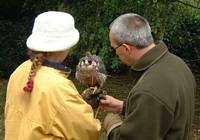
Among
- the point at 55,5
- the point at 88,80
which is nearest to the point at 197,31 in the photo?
the point at 55,5

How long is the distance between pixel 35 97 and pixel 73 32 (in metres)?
0.46

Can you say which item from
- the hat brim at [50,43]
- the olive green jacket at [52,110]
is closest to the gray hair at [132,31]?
the hat brim at [50,43]

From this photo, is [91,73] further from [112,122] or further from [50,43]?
[50,43]

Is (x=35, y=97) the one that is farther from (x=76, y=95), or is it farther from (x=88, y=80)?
(x=88, y=80)

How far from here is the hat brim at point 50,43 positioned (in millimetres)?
2710

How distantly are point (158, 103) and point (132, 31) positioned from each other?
476 mm

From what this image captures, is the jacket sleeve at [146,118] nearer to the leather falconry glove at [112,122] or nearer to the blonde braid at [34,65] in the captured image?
Result: the leather falconry glove at [112,122]

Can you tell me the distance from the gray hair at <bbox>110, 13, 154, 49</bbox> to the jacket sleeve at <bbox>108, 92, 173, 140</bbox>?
34 cm

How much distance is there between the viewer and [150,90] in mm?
2549

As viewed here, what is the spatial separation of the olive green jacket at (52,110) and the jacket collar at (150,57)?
0.40 m

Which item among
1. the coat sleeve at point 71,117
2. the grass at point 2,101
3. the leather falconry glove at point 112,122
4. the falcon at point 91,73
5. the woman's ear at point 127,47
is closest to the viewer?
the coat sleeve at point 71,117

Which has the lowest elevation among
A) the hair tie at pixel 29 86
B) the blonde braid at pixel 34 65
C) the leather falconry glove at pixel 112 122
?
the leather falconry glove at pixel 112 122

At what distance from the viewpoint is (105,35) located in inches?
353

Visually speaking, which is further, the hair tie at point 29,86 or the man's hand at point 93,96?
the man's hand at point 93,96
